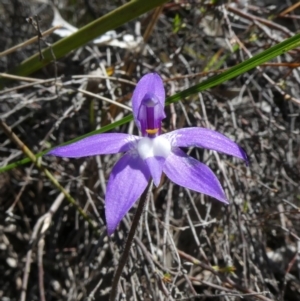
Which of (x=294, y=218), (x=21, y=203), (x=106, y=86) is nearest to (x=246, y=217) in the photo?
(x=294, y=218)

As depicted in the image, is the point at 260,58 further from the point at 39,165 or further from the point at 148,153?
the point at 39,165

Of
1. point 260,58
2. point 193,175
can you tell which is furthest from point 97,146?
point 260,58

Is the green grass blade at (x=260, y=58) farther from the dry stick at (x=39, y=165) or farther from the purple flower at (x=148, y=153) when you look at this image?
the dry stick at (x=39, y=165)

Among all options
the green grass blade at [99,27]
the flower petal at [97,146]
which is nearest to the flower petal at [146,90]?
the flower petal at [97,146]

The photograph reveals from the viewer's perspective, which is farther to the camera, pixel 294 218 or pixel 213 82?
pixel 294 218

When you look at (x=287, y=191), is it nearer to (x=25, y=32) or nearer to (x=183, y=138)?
(x=183, y=138)

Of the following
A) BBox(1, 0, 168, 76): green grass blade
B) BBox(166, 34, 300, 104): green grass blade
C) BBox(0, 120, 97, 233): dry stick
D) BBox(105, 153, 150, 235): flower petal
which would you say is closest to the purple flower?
BBox(105, 153, 150, 235): flower petal

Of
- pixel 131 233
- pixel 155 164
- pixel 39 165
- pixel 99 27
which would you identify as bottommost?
pixel 131 233
